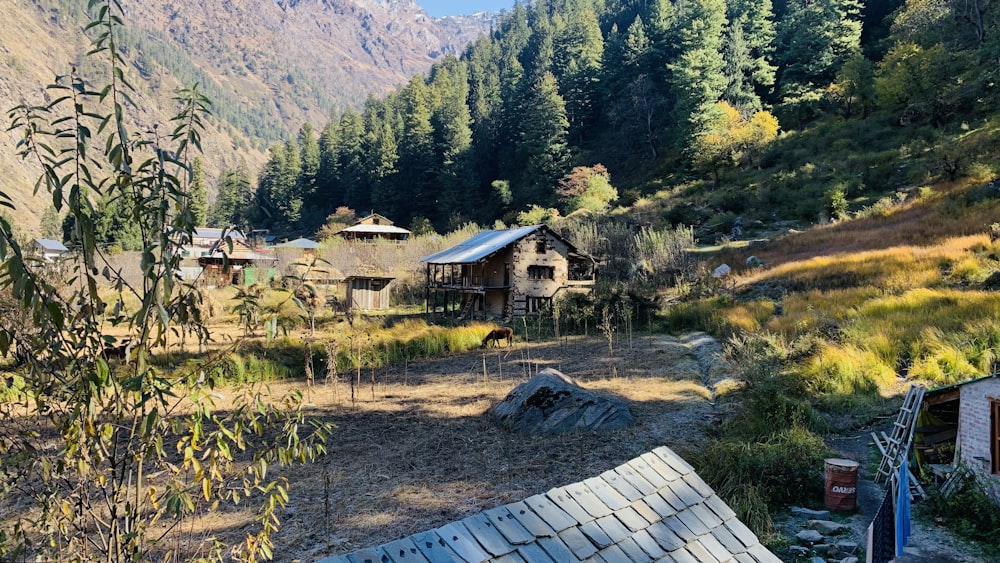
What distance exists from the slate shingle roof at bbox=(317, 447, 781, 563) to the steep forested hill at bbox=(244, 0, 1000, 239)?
105ft

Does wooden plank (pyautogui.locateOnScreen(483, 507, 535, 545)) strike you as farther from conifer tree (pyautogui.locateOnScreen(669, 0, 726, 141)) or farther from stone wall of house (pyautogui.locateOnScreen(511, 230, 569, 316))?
conifer tree (pyautogui.locateOnScreen(669, 0, 726, 141))

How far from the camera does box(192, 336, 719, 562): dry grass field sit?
6.53 meters

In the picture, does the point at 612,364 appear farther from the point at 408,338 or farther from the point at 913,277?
the point at 913,277

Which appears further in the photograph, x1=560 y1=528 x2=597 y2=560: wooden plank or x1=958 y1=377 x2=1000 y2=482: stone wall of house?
x1=958 y1=377 x2=1000 y2=482: stone wall of house

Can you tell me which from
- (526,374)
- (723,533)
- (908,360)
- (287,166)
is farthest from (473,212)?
(723,533)

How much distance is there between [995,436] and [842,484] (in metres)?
1.56

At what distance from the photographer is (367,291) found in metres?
29.9

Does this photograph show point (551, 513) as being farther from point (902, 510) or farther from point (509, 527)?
point (902, 510)

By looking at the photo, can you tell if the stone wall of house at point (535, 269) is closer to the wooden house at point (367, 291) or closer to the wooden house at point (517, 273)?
the wooden house at point (517, 273)

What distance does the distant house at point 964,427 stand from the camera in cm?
630

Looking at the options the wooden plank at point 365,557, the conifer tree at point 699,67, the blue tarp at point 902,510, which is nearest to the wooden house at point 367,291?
the blue tarp at point 902,510

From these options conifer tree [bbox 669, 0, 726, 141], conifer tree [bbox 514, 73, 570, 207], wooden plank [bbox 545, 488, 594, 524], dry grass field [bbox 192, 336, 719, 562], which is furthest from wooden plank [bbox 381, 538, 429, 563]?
conifer tree [bbox 514, 73, 570, 207]

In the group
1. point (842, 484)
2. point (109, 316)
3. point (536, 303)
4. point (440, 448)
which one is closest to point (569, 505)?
point (109, 316)

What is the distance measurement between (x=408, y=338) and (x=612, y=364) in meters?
6.51
